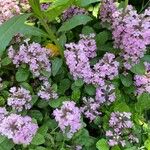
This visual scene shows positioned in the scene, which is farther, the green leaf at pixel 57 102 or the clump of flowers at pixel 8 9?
the clump of flowers at pixel 8 9

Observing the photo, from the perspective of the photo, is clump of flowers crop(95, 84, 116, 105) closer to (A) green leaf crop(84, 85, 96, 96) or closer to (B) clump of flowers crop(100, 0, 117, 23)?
(A) green leaf crop(84, 85, 96, 96)

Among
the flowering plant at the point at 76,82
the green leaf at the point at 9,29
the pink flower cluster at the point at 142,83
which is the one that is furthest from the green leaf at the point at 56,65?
the pink flower cluster at the point at 142,83

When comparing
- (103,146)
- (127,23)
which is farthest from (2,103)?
(127,23)

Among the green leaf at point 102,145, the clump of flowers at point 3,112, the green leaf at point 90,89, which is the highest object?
the clump of flowers at point 3,112

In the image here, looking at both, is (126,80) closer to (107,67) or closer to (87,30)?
(107,67)

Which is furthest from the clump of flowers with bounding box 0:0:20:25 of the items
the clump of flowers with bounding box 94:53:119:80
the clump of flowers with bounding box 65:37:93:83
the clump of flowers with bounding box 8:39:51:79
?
the clump of flowers with bounding box 94:53:119:80

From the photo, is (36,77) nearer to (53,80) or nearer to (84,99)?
(53,80)

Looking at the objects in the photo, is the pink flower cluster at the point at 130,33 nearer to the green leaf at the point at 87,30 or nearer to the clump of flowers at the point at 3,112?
the green leaf at the point at 87,30
